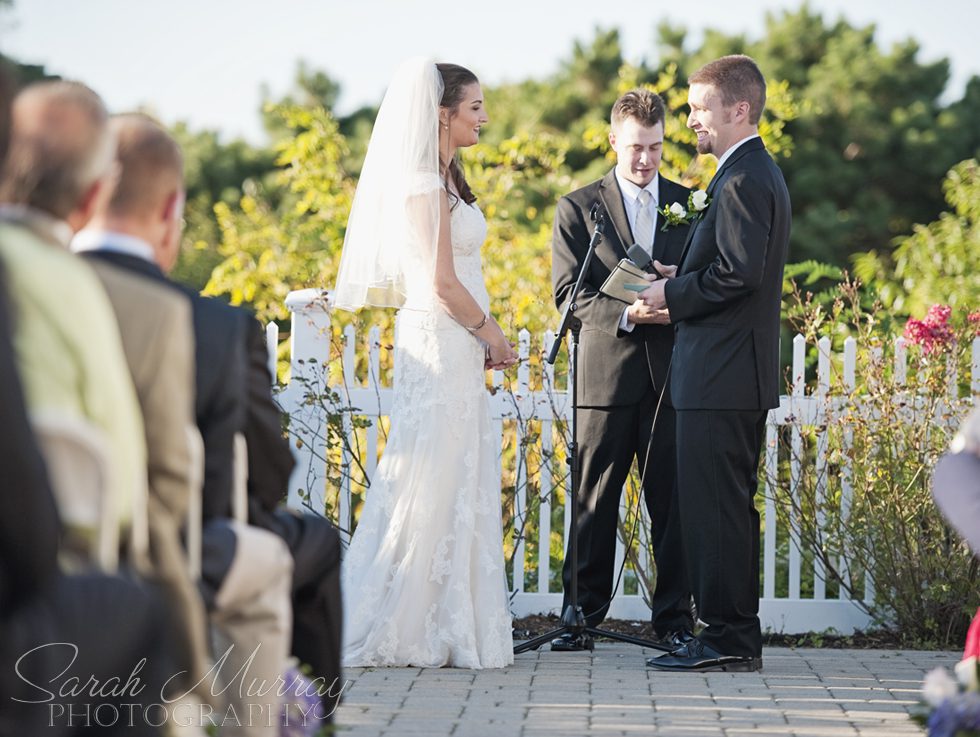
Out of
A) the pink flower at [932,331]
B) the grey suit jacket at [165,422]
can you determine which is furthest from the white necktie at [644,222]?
the grey suit jacket at [165,422]

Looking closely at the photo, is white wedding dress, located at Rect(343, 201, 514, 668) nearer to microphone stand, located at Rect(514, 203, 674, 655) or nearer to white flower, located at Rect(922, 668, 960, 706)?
microphone stand, located at Rect(514, 203, 674, 655)

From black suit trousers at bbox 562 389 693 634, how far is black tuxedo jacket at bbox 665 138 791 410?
0.66 m

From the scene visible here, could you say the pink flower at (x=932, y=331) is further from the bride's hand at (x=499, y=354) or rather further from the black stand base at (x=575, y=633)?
the bride's hand at (x=499, y=354)

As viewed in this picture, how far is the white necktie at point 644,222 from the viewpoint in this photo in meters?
6.25

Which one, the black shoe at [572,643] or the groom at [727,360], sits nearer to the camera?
the groom at [727,360]

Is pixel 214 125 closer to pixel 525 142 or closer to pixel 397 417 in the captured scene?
pixel 525 142

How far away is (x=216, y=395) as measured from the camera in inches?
115

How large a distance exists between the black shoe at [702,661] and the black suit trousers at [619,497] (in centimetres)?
56

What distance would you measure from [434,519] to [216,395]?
2721 mm

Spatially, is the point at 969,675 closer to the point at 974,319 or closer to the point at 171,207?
the point at 171,207

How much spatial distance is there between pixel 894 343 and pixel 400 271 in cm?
265

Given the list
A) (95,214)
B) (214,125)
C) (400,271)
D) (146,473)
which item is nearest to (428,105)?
(400,271)

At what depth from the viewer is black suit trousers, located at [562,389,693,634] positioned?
20.0 feet

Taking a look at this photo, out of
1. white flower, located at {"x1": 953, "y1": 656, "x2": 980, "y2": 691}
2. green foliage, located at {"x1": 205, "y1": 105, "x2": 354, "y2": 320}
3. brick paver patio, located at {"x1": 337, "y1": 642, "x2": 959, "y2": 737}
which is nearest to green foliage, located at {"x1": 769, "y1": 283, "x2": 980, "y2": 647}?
brick paver patio, located at {"x1": 337, "y1": 642, "x2": 959, "y2": 737}
